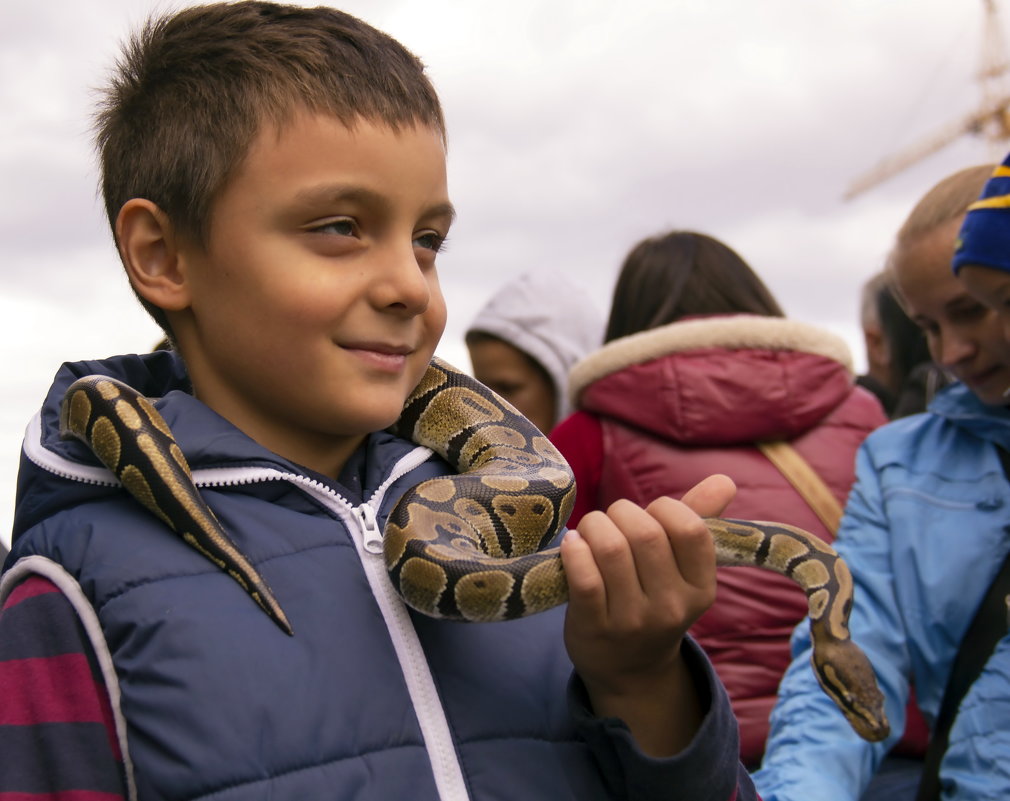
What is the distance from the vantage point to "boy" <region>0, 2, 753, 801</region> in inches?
73.4

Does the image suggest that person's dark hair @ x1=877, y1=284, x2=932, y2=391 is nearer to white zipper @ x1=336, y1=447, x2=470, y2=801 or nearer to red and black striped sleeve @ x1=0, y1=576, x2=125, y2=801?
white zipper @ x1=336, y1=447, x2=470, y2=801

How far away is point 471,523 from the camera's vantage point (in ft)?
8.51

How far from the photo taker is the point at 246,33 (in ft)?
7.83

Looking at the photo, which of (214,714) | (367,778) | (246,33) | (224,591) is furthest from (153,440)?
(246,33)

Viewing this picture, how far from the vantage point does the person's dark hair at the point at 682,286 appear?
4.84 metres

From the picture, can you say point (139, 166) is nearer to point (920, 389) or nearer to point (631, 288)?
point (631, 288)

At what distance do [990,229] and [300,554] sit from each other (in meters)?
2.70

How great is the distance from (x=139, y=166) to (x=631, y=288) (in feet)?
9.68

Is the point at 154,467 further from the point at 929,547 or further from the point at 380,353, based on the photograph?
the point at 929,547

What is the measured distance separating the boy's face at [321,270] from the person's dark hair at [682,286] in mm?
2750

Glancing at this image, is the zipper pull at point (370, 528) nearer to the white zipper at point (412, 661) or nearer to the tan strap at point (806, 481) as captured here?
the white zipper at point (412, 661)

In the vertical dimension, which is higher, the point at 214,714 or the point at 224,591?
the point at 224,591

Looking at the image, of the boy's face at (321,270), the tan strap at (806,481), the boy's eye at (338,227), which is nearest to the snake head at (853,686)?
the tan strap at (806,481)

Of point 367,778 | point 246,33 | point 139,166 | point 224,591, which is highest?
point 246,33
